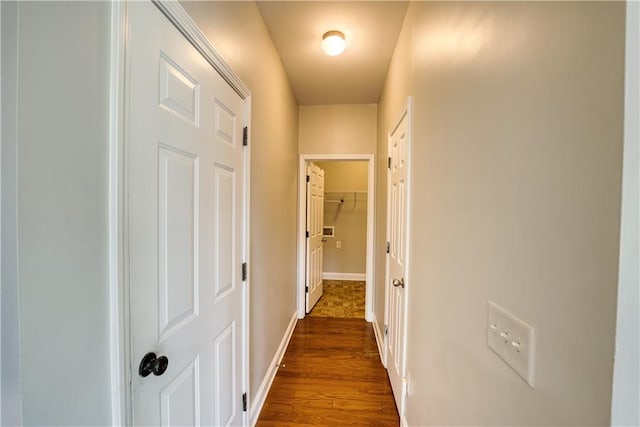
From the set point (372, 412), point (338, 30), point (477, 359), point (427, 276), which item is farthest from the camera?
point (338, 30)

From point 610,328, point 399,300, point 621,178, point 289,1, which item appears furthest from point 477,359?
point 289,1

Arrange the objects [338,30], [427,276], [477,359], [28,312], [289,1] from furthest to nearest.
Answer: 1. [338,30]
2. [289,1]
3. [427,276]
4. [477,359]
5. [28,312]

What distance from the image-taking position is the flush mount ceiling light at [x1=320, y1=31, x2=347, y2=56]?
6.08 ft

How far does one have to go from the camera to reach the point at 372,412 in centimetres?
175

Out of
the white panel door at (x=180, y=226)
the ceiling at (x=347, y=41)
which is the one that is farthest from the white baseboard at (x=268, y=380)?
the ceiling at (x=347, y=41)

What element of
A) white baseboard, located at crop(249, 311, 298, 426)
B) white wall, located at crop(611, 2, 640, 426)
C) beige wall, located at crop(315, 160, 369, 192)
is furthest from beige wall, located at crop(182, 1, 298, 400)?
beige wall, located at crop(315, 160, 369, 192)

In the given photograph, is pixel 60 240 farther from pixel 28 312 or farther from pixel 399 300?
pixel 399 300

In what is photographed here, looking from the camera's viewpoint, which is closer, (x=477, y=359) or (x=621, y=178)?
(x=621, y=178)

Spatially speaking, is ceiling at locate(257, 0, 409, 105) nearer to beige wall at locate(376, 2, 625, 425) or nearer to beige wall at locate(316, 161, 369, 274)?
beige wall at locate(376, 2, 625, 425)

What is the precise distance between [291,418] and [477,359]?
147 cm

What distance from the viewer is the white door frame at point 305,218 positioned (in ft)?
10.3

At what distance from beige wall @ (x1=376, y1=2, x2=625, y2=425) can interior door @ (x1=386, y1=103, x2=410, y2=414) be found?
48 centimetres

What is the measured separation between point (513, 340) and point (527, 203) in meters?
0.32

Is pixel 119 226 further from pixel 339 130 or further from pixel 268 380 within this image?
pixel 339 130
